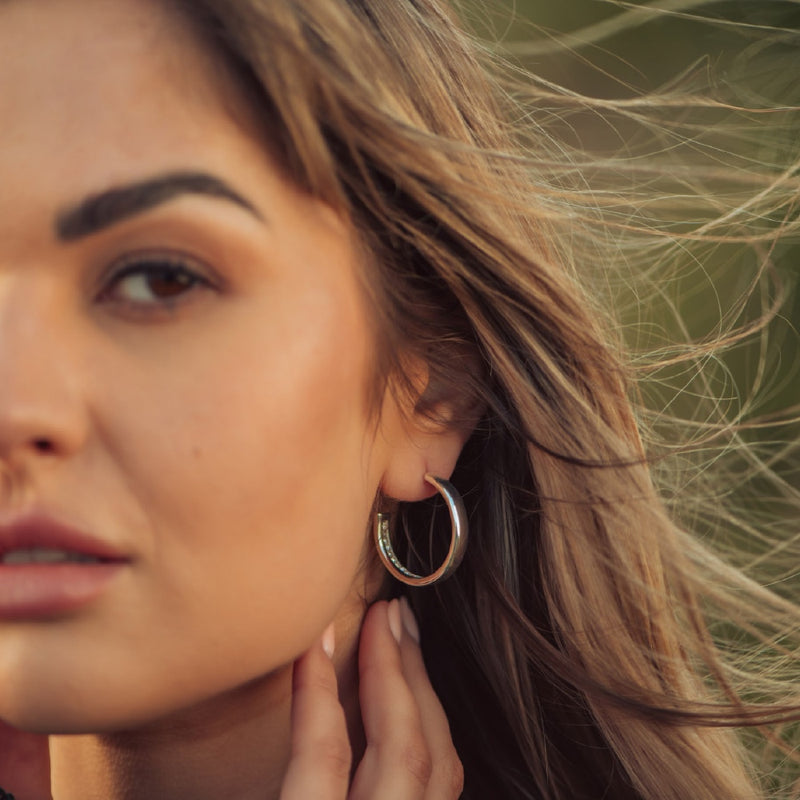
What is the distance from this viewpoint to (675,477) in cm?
254

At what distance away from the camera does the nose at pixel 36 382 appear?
153 centimetres

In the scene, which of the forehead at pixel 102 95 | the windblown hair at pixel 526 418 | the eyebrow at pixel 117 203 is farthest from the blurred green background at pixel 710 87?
the eyebrow at pixel 117 203

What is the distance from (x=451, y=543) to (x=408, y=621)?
0.29m

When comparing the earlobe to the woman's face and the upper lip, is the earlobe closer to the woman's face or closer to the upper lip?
the woman's face

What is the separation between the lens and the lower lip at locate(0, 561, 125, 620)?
5.24 ft

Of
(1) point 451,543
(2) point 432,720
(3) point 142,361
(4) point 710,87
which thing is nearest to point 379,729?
(2) point 432,720

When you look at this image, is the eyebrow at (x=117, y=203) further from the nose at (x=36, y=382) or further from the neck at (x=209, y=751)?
the neck at (x=209, y=751)

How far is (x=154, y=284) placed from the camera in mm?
1675

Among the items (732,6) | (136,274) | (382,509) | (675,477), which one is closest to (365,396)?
(382,509)

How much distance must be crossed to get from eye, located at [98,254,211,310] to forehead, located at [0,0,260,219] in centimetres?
14

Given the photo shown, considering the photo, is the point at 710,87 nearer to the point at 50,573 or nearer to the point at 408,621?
the point at 408,621

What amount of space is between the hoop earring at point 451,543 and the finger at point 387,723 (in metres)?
0.16

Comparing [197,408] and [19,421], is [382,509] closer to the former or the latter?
[197,408]

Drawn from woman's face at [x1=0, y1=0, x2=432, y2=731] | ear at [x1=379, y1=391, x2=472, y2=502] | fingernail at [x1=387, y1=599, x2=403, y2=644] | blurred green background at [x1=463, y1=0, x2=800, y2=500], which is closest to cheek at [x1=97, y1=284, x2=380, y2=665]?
woman's face at [x1=0, y1=0, x2=432, y2=731]
